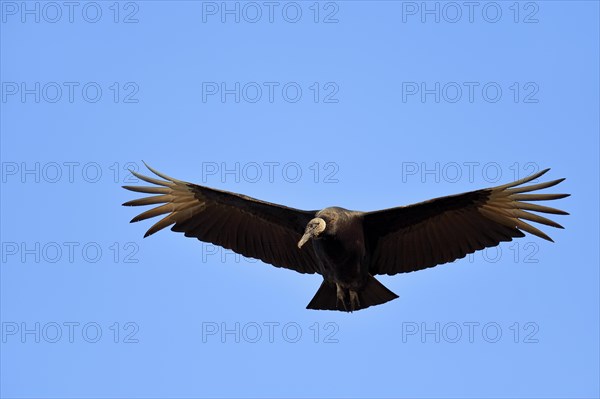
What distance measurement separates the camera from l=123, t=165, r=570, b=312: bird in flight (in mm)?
13961

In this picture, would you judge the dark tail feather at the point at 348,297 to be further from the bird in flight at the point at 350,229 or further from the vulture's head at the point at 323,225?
the vulture's head at the point at 323,225

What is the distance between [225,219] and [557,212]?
3985 millimetres

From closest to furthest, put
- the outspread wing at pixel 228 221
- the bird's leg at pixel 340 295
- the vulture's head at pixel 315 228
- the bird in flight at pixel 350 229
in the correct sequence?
the vulture's head at pixel 315 228, the bird in flight at pixel 350 229, the bird's leg at pixel 340 295, the outspread wing at pixel 228 221

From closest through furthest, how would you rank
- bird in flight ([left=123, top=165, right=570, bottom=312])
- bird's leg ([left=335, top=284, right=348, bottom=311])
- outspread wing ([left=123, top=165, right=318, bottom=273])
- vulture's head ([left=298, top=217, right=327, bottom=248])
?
vulture's head ([left=298, top=217, right=327, bottom=248]), bird in flight ([left=123, top=165, right=570, bottom=312]), bird's leg ([left=335, top=284, right=348, bottom=311]), outspread wing ([left=123, top=165, right=318, bottom=273])

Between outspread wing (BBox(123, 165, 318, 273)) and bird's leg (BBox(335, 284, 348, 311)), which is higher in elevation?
outspread wing (BBox(123, 165, 318, 273))

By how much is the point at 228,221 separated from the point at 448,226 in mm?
2690

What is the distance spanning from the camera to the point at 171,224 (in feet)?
49.3

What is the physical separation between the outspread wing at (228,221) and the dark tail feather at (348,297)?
39cm

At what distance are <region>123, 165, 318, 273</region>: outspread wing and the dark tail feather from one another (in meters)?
0.39

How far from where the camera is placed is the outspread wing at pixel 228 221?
14766 millimetres

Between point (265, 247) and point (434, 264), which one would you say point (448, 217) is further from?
point (265, 247)

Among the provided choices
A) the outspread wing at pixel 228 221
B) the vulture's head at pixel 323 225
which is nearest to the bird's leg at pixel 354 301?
the outspread wing at pixel 228 221

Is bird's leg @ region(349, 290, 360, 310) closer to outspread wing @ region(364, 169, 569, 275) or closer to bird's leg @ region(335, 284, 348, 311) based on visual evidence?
bird's leg @ region(335, 284, 348, 311)

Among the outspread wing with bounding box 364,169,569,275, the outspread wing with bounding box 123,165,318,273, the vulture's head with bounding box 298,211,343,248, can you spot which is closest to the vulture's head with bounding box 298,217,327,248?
the vulture's head with bounding box 298,211,343,248
